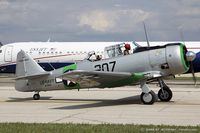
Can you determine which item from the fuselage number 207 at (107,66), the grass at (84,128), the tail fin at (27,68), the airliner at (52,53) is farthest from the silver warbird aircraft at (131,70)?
the airliner at (52,53)

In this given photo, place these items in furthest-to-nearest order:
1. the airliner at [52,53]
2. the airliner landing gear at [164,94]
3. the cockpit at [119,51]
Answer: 1. the airliner at [52,53]
2. the airliner landing gear at [164,94]
3. the cockpit at [119,51]

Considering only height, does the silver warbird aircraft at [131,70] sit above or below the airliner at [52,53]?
below

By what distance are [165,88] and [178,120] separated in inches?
208

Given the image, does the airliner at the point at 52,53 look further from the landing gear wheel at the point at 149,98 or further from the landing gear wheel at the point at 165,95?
the landing gear wheel at the point at 149,98

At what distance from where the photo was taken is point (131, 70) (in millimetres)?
14555

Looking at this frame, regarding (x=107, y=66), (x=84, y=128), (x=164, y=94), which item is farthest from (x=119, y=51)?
(x=84, y=128)

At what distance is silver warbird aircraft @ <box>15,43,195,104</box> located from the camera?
1395cm

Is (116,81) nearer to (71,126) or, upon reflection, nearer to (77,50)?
(71,126)

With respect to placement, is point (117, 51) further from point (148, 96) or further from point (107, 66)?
point (148, 96)

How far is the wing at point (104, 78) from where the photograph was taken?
13.6 meters

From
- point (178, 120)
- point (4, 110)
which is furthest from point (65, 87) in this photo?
point (178, 120)

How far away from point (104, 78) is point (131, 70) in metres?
1.09

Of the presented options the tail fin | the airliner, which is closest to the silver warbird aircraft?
the tail fin

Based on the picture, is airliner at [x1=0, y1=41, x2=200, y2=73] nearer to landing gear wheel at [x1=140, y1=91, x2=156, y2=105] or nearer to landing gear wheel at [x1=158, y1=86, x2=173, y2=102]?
landing gear wheel at [x1=158, y1=86, x2=173, y2=102]
